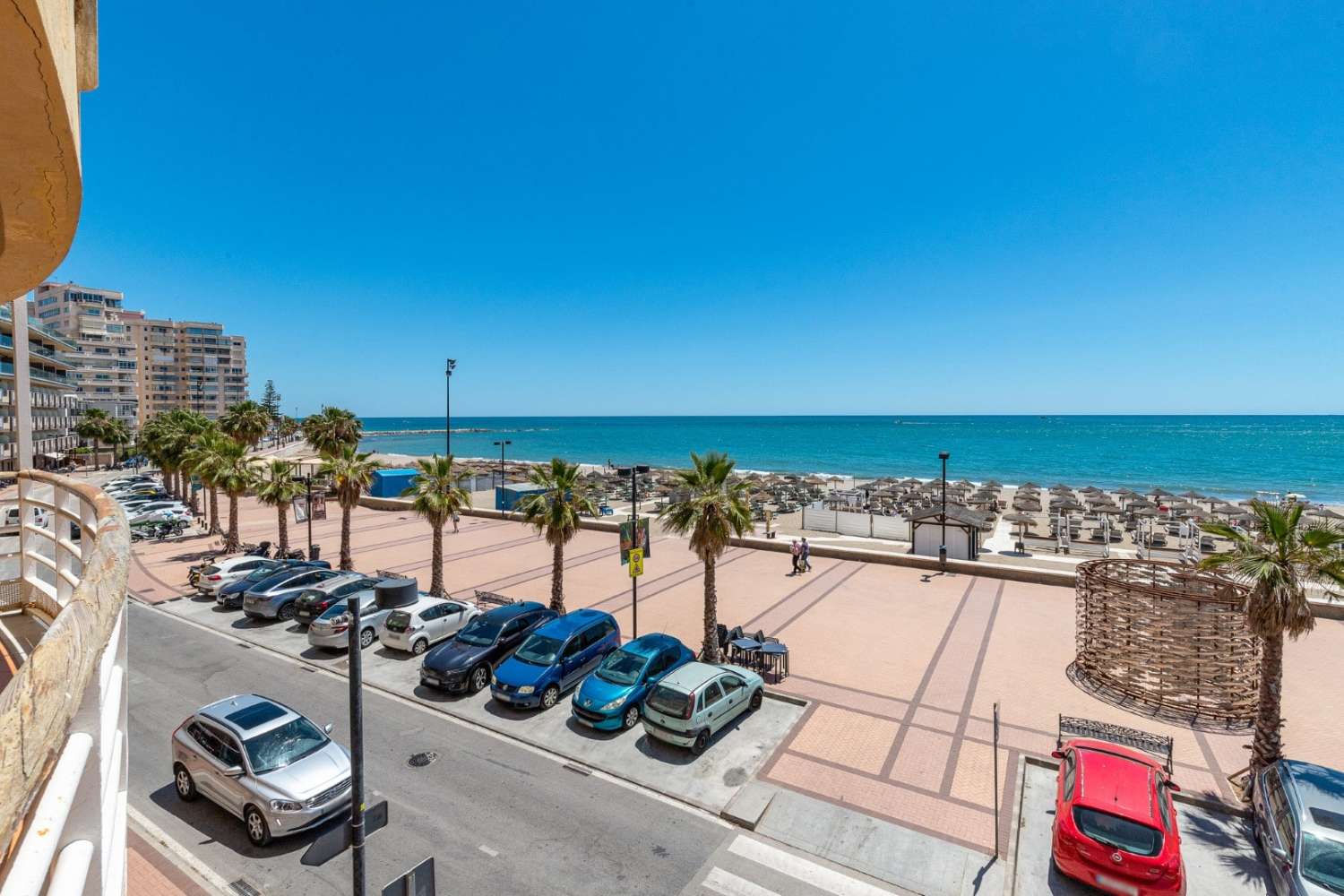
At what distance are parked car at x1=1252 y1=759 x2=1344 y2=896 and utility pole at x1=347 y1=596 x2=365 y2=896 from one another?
11.2 meters

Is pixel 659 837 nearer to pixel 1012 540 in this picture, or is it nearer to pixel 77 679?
pixel 77 679

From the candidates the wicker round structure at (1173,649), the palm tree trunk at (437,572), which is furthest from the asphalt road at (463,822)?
the wicker round structure at (1173,649)

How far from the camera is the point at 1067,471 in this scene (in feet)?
293

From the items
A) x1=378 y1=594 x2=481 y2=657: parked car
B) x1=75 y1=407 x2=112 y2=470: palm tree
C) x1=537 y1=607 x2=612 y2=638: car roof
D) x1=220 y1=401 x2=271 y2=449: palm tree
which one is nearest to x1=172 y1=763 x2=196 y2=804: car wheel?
x1=378 y1=594 x2=481 y2=657: parked car

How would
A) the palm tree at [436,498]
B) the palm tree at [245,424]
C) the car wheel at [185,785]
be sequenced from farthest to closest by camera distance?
1. the palm tree at [245,424]
2. the palm tree at [436,498]
3. the car wheel at [185,785]

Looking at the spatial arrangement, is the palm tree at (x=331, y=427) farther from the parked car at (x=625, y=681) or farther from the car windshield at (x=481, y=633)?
the parked car at (x=625, y=681)

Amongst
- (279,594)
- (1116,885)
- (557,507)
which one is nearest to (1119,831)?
(1116,885)

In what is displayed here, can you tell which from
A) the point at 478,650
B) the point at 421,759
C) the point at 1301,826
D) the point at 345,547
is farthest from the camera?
the point at 345,547

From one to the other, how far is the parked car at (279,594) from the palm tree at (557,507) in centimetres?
670

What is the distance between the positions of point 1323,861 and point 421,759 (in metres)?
13.6

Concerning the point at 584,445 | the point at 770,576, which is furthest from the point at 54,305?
the point at 770,576

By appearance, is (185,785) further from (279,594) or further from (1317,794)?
(1317,794)

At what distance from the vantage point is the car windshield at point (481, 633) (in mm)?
15992

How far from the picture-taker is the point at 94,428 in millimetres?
70875
